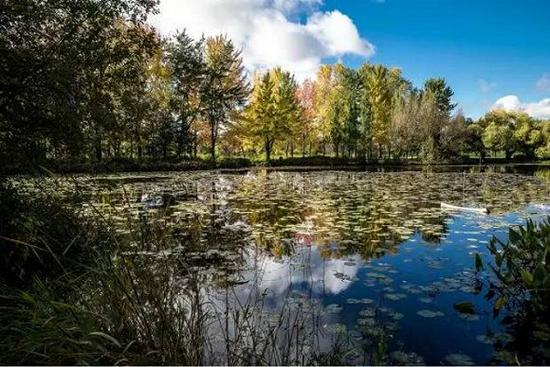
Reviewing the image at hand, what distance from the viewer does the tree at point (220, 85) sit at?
38.2 metres

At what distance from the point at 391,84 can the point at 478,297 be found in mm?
57634

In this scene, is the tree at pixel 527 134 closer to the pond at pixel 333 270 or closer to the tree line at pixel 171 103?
the tree line at pixel 171 103

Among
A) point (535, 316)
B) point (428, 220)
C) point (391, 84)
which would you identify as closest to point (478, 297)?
point (535, 316)

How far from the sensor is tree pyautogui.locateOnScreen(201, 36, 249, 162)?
38.2 metres

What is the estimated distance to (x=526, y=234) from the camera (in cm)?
523

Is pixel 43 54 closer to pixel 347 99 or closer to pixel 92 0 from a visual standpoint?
pixel 92 0

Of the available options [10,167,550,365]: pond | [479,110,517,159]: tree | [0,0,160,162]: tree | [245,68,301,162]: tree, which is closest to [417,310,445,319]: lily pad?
[10,167,550,365]: pond

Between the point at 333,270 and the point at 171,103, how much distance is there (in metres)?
31.4

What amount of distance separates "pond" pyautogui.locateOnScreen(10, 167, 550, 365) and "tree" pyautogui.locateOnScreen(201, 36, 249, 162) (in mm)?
25001

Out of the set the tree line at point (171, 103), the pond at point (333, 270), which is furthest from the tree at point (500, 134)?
the pond at point (333, 270)

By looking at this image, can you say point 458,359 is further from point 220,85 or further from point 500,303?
point 220,85

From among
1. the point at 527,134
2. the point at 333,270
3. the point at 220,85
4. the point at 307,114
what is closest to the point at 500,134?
the point at 527,134

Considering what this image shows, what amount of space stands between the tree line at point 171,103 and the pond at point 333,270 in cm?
111

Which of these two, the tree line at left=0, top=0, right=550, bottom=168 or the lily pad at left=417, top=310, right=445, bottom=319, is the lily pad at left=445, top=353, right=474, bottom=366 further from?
the tree line at left=0, top=0, right=550, bottom=168
